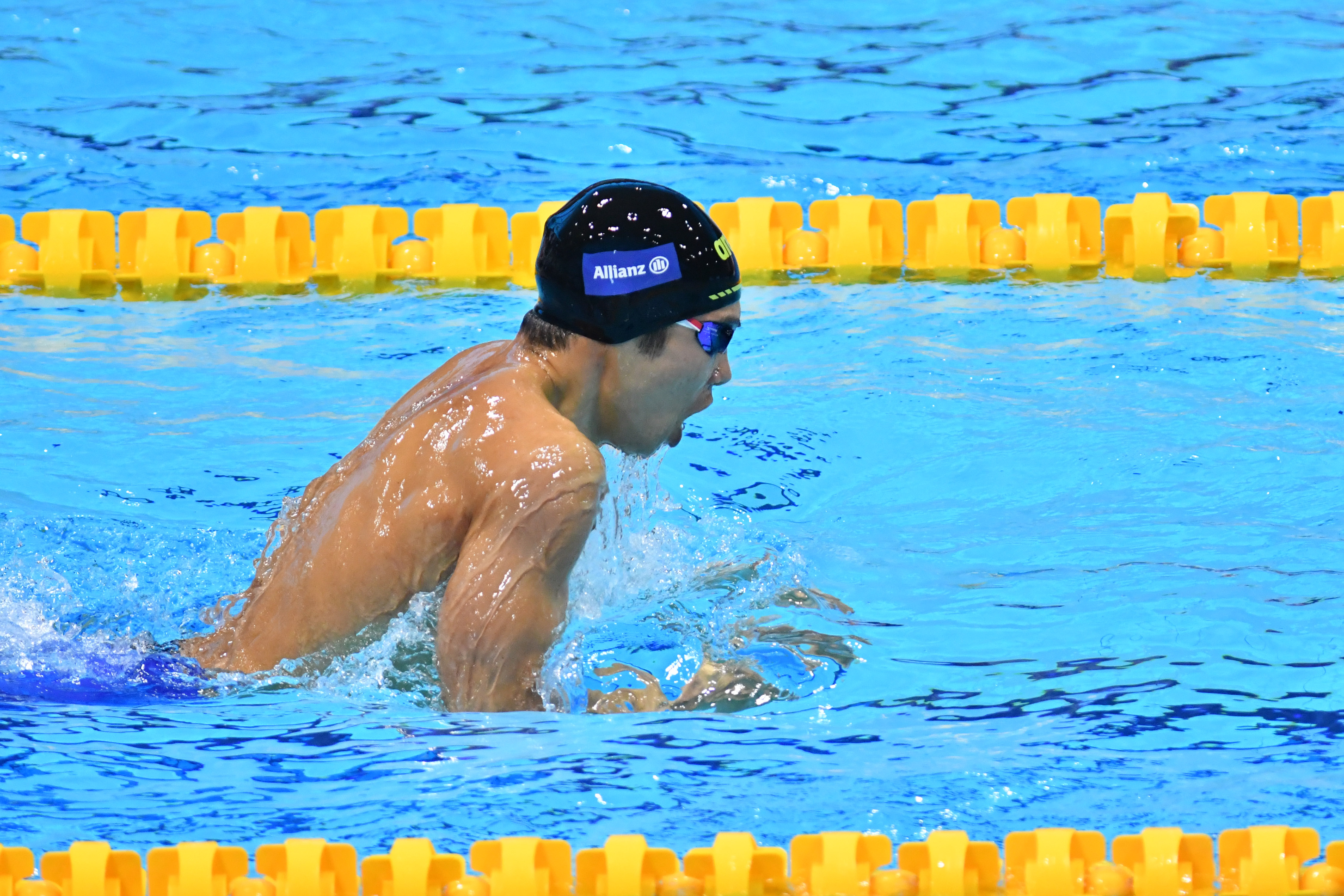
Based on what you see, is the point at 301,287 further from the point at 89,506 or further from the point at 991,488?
the point at 991,488

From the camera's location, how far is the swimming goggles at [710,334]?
9.70 ft

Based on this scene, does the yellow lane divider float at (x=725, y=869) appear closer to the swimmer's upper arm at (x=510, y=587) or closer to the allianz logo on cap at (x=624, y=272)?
the swimmer's upper arm at (x=510, y=587)

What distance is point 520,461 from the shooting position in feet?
8.82

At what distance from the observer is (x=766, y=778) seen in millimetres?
2752

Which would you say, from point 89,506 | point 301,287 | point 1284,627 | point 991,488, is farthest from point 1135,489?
point 301,287

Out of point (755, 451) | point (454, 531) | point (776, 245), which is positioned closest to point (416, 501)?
point (454, 531)

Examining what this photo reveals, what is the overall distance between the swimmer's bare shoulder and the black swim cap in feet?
0.51

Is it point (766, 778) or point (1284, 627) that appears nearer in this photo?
point (766, 778)

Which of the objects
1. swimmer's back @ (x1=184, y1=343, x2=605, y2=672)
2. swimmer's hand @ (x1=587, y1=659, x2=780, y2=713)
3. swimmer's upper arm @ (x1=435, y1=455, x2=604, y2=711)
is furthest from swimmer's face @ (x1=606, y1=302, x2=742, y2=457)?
swimmer's hand @ (x1=587, y1=659, x2=780, y2=713)

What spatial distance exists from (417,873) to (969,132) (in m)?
5.68

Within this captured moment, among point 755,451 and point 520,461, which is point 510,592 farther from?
point 755,451

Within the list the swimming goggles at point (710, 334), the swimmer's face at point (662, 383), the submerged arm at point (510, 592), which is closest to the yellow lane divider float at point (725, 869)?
the submerged arm at point (510, 592)

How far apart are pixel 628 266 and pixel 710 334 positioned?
0.67 feet

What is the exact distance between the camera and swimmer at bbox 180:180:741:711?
8.74ft
